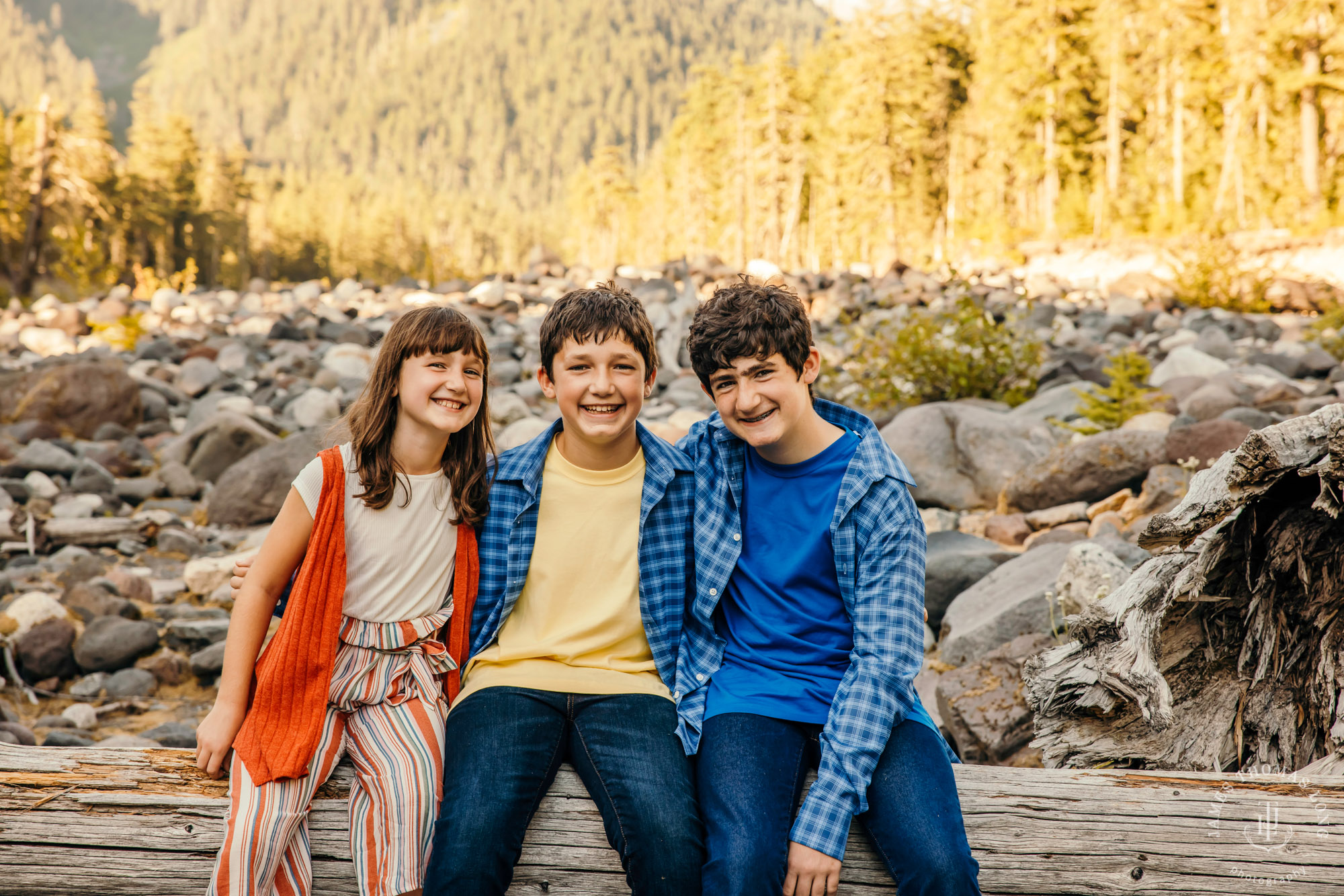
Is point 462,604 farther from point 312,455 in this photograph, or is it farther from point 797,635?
point 312,455

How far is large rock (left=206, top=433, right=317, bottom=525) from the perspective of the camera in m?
8.24

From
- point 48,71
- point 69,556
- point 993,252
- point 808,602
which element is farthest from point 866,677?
point 48,71

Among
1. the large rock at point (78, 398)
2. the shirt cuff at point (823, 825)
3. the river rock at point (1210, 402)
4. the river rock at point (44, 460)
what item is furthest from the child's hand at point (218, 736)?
the large rock at point (78, 398)

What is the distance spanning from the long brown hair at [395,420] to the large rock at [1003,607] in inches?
105

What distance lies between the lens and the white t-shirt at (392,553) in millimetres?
2539

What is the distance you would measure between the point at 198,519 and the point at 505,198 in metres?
186

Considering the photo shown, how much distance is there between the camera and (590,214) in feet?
241

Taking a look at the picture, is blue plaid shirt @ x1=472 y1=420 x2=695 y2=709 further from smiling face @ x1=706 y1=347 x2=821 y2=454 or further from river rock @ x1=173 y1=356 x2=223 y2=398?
river rock @ x1=173 y1=356 x2=223 y2=398

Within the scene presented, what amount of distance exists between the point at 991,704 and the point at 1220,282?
14.5m

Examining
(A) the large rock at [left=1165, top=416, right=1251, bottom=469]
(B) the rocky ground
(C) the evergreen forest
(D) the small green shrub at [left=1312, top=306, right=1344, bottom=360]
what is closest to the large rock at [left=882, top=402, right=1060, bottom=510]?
(B) the rocky ground

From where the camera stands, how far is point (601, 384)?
260 cm

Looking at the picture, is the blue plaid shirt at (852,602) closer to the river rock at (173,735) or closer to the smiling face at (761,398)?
the smiling face at (761,398)

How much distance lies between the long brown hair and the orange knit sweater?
0.09 m

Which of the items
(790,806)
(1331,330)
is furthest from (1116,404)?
(790,806)
